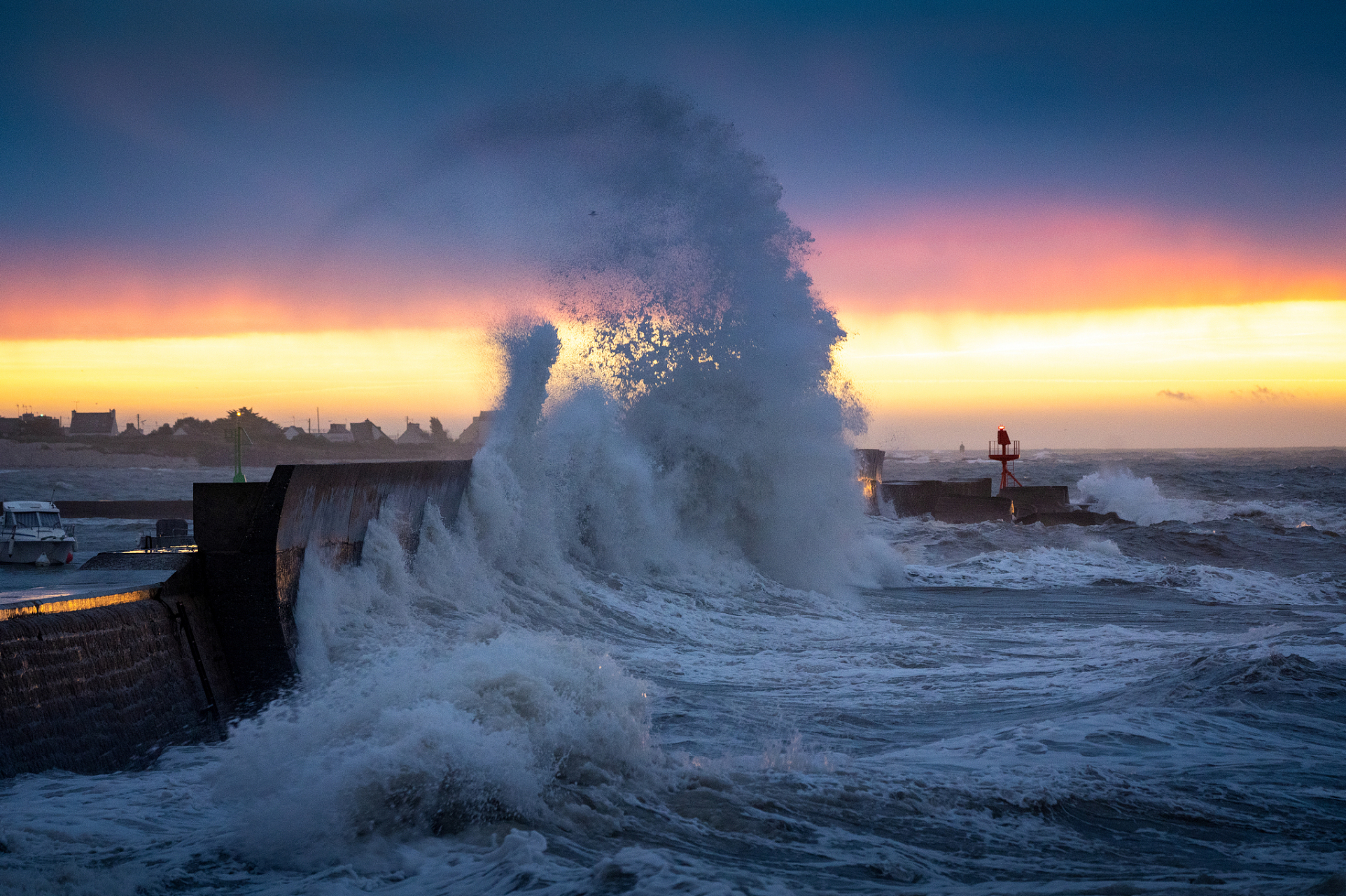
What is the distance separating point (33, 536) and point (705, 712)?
10.1 m

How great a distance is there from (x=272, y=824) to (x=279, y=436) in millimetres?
61807

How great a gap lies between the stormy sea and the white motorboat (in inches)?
226

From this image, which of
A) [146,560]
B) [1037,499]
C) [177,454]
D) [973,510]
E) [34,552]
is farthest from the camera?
[177,454]

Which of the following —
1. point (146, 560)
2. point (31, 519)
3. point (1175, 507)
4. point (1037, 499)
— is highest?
point (146, 560)

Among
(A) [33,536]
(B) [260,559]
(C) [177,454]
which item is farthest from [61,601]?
(C) [177,454]

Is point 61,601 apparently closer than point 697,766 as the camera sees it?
No

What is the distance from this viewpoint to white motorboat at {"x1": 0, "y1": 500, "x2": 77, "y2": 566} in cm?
1249

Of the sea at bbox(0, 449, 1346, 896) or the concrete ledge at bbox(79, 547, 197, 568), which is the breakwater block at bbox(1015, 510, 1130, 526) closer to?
the sea at bbox(0, 449, 1346, 896)

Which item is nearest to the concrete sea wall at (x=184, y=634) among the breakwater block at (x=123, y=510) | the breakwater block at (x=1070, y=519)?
the breakwater block at (x=123, y=510)

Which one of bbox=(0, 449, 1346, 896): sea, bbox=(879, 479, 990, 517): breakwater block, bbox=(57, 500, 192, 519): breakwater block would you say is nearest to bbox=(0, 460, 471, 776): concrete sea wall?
bbox=(0, 449, 1346, 896): sea

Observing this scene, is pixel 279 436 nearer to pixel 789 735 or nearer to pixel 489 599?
pixel 489 599

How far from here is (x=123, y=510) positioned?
25.7 metres

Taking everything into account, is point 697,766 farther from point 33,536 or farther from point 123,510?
point 123,510

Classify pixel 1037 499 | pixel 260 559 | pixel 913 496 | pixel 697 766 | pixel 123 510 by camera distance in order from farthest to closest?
pixel 1037 499
pixel 913 496
pixel 123 510
pixel 260 559
pixel 697 766
